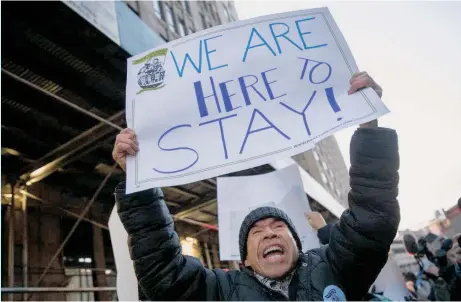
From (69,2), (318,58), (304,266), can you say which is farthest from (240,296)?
(69,2)

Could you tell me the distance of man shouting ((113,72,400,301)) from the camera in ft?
4.18

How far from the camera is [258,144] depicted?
4.60 ft

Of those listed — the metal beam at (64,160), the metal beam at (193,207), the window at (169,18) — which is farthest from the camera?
the window at (169,18)

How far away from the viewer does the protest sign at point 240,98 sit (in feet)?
4.51

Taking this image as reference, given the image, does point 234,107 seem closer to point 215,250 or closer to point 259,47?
point 259,47

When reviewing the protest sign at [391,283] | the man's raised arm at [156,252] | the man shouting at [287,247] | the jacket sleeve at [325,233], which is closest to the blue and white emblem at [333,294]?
the man shouting at [287,247]

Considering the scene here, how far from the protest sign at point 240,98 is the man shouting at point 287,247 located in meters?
0.10

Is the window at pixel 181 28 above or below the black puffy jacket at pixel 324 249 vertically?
above

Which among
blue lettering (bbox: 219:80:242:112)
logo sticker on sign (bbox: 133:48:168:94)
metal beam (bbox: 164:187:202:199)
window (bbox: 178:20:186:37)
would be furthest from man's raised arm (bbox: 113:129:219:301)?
window (bbox: 178:20:186:37)

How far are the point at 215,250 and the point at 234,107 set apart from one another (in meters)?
10.3

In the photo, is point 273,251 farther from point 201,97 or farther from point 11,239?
point 11,239

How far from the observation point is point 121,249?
2.38m

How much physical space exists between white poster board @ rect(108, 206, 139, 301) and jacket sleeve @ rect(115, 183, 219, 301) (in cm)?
90

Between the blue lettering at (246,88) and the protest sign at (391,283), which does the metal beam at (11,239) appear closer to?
the blue lettering at (246,88)
